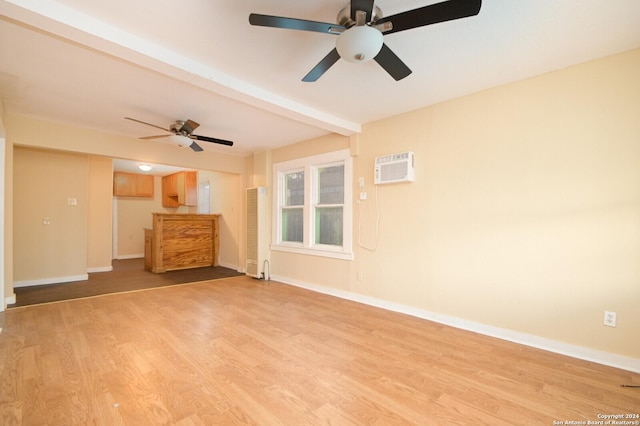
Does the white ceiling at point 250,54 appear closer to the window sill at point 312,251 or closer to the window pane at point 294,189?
the window pane at point 294,189

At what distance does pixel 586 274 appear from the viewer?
245 centimetres

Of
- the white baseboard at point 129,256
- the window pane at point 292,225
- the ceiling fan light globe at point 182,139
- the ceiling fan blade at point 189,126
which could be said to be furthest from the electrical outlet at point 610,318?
the white baseboard at point 129,256

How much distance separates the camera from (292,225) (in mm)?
5320

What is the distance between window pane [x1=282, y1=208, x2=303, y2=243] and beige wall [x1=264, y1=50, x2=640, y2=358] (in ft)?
5.92

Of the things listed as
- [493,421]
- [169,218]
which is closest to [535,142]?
[493,421]

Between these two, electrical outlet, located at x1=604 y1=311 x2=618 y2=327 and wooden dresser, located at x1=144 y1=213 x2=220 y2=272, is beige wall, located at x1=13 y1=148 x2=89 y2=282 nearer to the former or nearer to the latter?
wooden dresser, located at x1=144 y1=213 x2=220 y2=272

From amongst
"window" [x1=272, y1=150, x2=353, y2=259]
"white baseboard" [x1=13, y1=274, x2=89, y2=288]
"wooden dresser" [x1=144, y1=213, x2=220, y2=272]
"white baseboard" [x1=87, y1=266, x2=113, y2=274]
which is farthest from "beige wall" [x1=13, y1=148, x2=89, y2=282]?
"window" [x1=272, y1=150, x2=353, y2=259]

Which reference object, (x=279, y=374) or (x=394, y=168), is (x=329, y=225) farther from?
(x=279, y=374)

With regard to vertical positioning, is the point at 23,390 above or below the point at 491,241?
below

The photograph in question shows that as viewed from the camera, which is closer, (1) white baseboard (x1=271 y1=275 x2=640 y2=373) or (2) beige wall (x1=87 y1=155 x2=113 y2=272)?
(1) white baseboard (x1=271 y1=275 x2=640 y2=373)

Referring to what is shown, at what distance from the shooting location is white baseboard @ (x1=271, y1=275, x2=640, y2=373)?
7.54 feet

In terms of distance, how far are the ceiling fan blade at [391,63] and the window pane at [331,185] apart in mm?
2309

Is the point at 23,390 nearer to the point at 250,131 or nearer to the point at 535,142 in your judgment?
the point at 250,131

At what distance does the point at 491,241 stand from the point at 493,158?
0.86 metres
